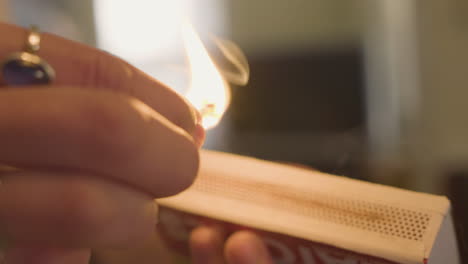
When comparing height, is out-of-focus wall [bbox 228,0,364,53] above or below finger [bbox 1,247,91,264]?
below

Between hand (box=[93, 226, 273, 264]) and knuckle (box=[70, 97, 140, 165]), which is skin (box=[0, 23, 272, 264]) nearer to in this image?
knuckle (box=[70, 97, 140, 165])

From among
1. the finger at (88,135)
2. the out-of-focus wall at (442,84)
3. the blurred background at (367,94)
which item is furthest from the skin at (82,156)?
the out-of-focus wall at (442,84)

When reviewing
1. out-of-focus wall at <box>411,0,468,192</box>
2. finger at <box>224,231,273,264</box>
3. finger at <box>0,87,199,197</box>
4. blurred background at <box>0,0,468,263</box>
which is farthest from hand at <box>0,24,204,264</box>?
out-of-focus wall at <box>411,0,468,192</box>

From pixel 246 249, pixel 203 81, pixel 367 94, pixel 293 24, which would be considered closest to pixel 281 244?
pixel 246 249

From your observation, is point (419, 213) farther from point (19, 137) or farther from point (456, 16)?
point (456, 16)

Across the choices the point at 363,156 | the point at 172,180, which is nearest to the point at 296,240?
the point at 172,180

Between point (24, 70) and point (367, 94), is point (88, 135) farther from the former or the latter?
point (367, 94)

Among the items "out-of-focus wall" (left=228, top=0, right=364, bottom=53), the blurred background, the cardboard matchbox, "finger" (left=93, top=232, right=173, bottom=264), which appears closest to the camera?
the cardboard matchbox
